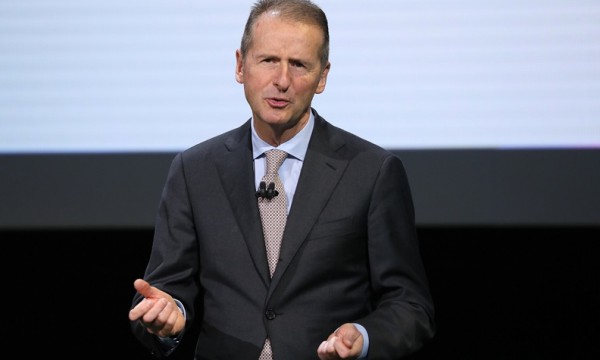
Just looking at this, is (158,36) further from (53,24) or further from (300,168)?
(300,168)

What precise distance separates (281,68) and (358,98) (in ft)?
4.10

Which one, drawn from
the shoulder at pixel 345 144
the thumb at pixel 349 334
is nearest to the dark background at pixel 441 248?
the shoulder at pixel 345 144

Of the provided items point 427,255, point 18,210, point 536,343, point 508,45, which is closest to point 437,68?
point 508,45

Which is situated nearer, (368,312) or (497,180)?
(368,312)

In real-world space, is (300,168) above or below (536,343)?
above

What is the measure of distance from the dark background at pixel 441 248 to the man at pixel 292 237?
1.23 metres

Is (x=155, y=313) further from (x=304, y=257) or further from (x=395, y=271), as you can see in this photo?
(x=395, y=271)

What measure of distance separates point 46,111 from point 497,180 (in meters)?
1.64

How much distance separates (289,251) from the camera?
2023mm

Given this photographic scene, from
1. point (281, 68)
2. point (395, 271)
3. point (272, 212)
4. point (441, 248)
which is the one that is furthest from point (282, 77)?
point (441, 248)

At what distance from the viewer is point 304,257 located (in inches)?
79.7

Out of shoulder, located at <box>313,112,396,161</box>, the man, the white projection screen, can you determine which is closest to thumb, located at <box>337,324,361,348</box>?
the man

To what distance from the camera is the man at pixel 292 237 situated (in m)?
2.01

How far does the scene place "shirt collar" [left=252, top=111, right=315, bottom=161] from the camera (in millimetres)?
2146
